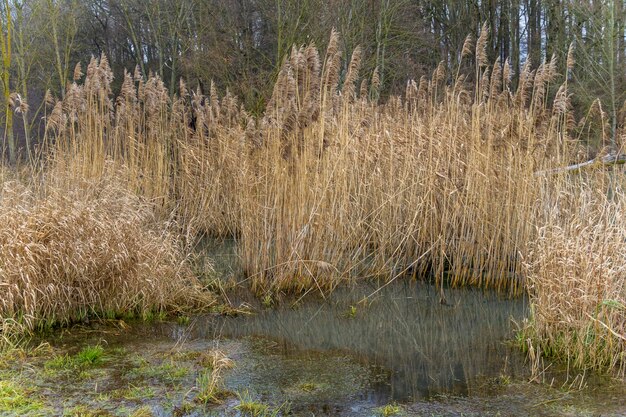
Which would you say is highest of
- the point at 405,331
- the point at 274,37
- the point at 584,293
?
the point at 274,37

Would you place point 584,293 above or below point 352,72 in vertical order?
below

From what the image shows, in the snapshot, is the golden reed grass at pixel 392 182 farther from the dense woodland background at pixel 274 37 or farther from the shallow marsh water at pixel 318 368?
the dense woodland background at pixel 274 37

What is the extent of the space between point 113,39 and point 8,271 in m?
18.4

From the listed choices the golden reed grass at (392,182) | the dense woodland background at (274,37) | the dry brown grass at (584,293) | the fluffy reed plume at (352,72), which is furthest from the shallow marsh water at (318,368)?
the dense woodland background at (274,37)

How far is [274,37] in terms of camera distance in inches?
560

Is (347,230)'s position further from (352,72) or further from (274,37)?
(274,37)

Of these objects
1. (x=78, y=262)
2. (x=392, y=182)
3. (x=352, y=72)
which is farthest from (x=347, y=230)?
(x=78, y=262)

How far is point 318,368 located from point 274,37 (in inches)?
438

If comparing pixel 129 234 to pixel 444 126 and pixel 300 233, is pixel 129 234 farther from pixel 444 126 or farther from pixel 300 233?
pixel 444 126

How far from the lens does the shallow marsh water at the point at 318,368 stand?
3404mm

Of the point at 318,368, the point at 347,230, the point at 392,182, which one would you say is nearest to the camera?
the point at 318,368

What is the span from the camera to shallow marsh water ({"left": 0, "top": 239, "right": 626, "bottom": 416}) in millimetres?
3404

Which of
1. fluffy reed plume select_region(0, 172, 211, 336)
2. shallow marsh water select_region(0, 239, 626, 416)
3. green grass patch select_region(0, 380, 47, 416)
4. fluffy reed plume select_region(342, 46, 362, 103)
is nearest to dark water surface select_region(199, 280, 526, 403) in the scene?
shallow marsh water select_region(0, 239, 626, 416)

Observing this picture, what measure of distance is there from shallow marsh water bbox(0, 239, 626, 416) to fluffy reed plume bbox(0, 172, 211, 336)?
0.20m
